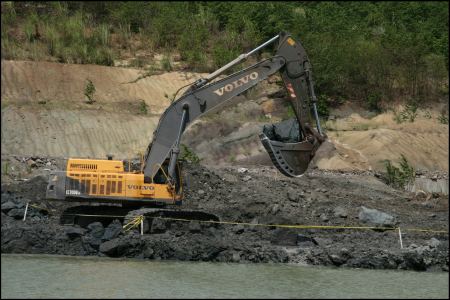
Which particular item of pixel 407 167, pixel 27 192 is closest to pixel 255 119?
pixel 407 167

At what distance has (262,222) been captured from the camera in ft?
65.6

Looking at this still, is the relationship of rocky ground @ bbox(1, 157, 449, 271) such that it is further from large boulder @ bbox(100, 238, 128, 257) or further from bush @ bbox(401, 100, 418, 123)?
bush @ bbox(401, 100, 418, 123)

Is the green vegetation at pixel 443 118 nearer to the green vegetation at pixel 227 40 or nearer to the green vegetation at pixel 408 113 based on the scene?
the green vegetation at pixel 408 113

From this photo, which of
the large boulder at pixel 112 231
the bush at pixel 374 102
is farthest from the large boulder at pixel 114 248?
the bush at pixel 374 102

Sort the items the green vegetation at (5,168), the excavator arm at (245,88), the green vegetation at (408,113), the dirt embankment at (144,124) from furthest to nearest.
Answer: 1. the green vegetation at (408,113)
2. the dirt embankment at (144,124)
3. the green vegetation at (5,168)
4. the excavator arm at (245,88)

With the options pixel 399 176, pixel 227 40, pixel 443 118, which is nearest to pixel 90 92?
pixel 227 40

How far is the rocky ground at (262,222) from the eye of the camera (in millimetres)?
16281

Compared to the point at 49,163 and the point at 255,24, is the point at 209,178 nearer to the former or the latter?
the point at 49,163

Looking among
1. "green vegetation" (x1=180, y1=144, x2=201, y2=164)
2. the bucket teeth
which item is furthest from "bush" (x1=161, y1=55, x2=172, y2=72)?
the bucket teeth

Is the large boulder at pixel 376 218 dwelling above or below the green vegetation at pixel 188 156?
below

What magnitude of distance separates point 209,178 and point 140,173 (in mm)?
5415

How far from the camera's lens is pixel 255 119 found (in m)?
31.0

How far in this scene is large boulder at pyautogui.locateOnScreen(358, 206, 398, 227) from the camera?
20.7m

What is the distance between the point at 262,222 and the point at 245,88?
3.43m
